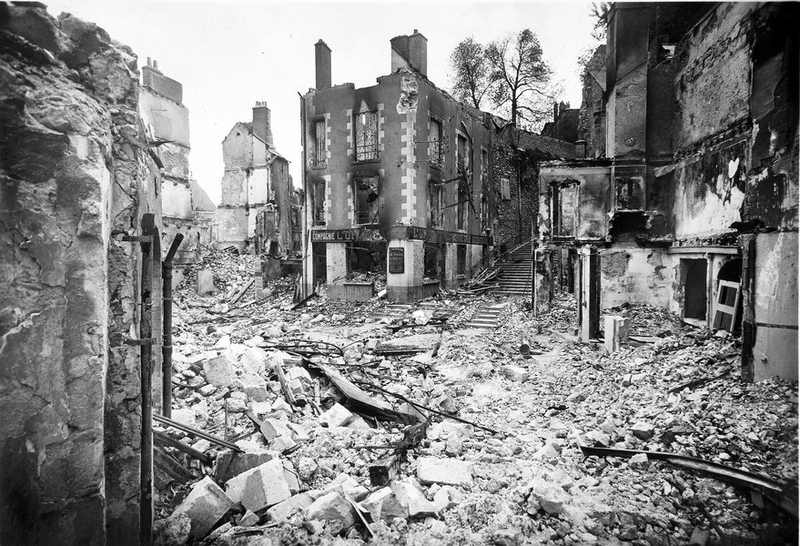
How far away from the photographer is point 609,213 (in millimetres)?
12055

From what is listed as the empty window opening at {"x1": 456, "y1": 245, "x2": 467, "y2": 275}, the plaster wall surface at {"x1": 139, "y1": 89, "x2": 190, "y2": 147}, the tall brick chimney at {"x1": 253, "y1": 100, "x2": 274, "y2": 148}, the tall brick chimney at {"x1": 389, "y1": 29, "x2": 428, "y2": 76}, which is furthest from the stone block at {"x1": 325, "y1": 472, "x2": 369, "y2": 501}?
the tall brick chimney at {"x1": 253, "y1": 100, "x2": 274, "y2": 148}

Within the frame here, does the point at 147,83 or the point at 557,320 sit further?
the point at 147,83

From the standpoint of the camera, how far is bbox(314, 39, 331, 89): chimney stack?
739 inches

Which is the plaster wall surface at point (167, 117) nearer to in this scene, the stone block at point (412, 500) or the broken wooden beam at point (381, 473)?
the broken wooden beam at point (381, 473)

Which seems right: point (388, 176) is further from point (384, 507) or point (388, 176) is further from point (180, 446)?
point (384, 507)

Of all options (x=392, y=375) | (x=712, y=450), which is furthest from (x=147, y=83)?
(x=712, y=450)

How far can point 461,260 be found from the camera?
2156 centimetres

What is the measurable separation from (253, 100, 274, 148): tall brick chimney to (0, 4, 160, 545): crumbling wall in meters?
28.8

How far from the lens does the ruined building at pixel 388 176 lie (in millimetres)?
17328

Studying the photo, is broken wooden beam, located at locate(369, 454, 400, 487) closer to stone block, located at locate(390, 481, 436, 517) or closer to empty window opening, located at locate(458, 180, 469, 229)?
stone block, located at locate(390, 481, 436, 517)

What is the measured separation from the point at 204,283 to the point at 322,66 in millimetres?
13727

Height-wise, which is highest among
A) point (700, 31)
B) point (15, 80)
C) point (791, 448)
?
point (700, 31)

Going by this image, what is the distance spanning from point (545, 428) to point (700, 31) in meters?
11.2

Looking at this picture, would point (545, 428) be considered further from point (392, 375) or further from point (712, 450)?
point (392, 375)
